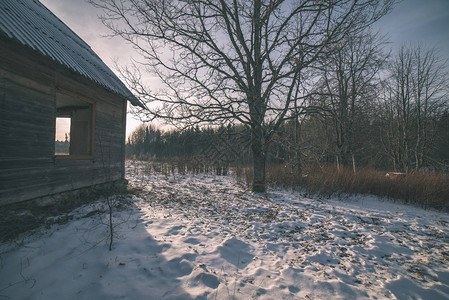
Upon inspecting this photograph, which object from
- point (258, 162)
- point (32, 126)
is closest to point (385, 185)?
point (258, 162)

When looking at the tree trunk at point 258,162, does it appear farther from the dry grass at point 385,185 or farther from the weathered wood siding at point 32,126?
the weathered wood siding at point 32,126

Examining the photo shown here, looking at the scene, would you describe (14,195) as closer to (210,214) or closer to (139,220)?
(139,220)

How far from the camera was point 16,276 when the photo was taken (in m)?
2.25

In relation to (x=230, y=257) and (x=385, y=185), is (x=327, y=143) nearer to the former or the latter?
(x=385, y=185)

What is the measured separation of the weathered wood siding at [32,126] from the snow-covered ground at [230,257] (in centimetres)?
98

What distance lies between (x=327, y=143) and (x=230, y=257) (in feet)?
32.9

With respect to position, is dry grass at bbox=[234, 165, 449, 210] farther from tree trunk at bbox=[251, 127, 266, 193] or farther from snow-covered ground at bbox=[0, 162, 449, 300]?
snow-covered ground at bbox=[0, 162, 449, 300]

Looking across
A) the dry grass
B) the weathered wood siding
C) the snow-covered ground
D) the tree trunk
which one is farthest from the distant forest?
the weathered wood siding

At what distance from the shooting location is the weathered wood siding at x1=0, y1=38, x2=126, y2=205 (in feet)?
11.3

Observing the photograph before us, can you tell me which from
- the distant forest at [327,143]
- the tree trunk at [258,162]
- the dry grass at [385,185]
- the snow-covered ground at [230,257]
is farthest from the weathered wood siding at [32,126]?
the dry grass at [385,185]

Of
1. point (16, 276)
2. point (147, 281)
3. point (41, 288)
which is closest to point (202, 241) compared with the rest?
point (147, 281)

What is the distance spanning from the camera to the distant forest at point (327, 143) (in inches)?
234

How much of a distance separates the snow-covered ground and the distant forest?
209 centimetres

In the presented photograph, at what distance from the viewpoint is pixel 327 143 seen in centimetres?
1050
